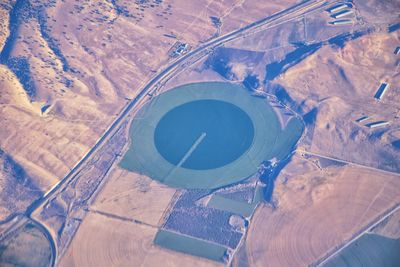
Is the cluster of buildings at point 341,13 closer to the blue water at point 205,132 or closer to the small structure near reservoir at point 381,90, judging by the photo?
the small structure near reservoir at point 381,90

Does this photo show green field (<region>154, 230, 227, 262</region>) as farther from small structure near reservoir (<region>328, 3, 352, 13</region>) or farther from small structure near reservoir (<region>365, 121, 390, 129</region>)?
small structure near reservoir (<region>328, 3, 352, 13</region>)

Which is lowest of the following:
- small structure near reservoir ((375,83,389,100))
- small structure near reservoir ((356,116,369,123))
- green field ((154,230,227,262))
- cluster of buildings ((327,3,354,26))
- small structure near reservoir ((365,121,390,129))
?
green field ((154,230,227,262))

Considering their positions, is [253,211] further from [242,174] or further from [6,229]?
[6,229]

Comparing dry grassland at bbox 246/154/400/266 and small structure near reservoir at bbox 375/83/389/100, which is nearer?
dry grassland at bbox 246/154/400/266

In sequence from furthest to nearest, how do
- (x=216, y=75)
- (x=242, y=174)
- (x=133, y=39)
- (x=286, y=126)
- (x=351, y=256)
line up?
1. (x=133, y=39)
2. (x=216, y=75)
3. (x=286, y=126)
4. (x=242, y=174)
5. (x=351, y=256)

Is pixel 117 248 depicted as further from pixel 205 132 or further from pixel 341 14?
pixel 341 14

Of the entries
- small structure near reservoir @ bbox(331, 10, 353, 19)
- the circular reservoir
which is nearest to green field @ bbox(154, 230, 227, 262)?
the circular reservoir

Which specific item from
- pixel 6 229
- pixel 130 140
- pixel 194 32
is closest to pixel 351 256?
pixel 130 140
